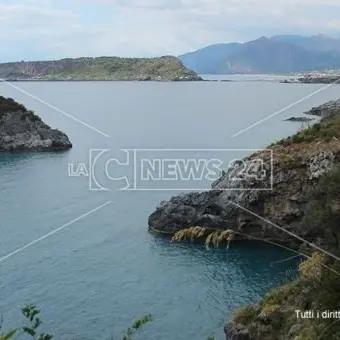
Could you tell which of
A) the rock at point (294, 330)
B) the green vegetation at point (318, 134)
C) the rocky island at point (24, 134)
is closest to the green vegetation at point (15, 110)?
the rocky island at point (24, 134)

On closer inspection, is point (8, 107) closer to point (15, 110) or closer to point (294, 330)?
point (15, 110)

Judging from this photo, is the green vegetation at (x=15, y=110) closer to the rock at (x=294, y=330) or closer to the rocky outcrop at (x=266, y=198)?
the rocky outcrop at (x=266, y=198)

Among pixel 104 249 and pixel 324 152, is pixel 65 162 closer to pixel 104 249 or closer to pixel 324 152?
pixel 104 249

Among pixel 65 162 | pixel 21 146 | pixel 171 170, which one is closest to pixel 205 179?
pixel 171 170

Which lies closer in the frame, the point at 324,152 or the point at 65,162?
the point at 324,152

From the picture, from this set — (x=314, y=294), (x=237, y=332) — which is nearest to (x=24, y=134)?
(x=237, y=332)
